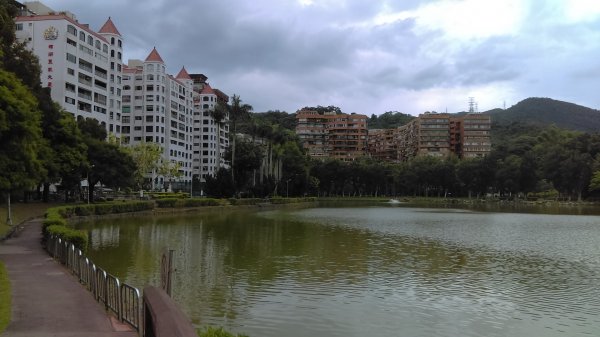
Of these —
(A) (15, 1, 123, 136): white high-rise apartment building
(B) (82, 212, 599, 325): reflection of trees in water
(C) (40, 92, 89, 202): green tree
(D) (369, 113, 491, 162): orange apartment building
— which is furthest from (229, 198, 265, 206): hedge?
(D) (369, 113, 491, 162): orange apartment building

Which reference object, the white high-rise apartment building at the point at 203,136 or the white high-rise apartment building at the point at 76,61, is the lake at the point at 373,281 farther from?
the white high-rise apartment building at the point at 203,136

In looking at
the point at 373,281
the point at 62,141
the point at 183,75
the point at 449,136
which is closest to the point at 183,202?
the point at 62,141

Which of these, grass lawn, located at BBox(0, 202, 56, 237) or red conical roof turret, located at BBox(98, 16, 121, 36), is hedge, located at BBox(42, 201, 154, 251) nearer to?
grass lawn, located at BBox(0, 202, 56, 237)

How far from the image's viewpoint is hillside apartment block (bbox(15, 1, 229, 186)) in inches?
2788

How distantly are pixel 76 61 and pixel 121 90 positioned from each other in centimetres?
1618

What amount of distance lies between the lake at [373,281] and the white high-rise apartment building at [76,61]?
5071 cm

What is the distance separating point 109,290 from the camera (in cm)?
991

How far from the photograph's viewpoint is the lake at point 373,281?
11117 mm

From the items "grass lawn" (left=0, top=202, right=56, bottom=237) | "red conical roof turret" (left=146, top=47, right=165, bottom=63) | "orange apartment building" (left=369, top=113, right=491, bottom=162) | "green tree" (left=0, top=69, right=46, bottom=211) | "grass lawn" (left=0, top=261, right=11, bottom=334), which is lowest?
"grass lawn" (left=0, top=261, right=11, bottom=334)

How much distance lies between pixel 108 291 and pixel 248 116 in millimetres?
68035

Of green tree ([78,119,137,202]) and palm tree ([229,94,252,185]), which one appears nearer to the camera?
green tree ([78,119,137,202])

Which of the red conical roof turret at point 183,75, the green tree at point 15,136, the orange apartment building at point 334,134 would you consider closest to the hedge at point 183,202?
the green tree at point 15,136

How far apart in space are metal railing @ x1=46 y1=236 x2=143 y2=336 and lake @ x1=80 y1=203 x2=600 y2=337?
1753 mm

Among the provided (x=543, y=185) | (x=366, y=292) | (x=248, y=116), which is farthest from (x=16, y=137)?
(x=543, y=185)
